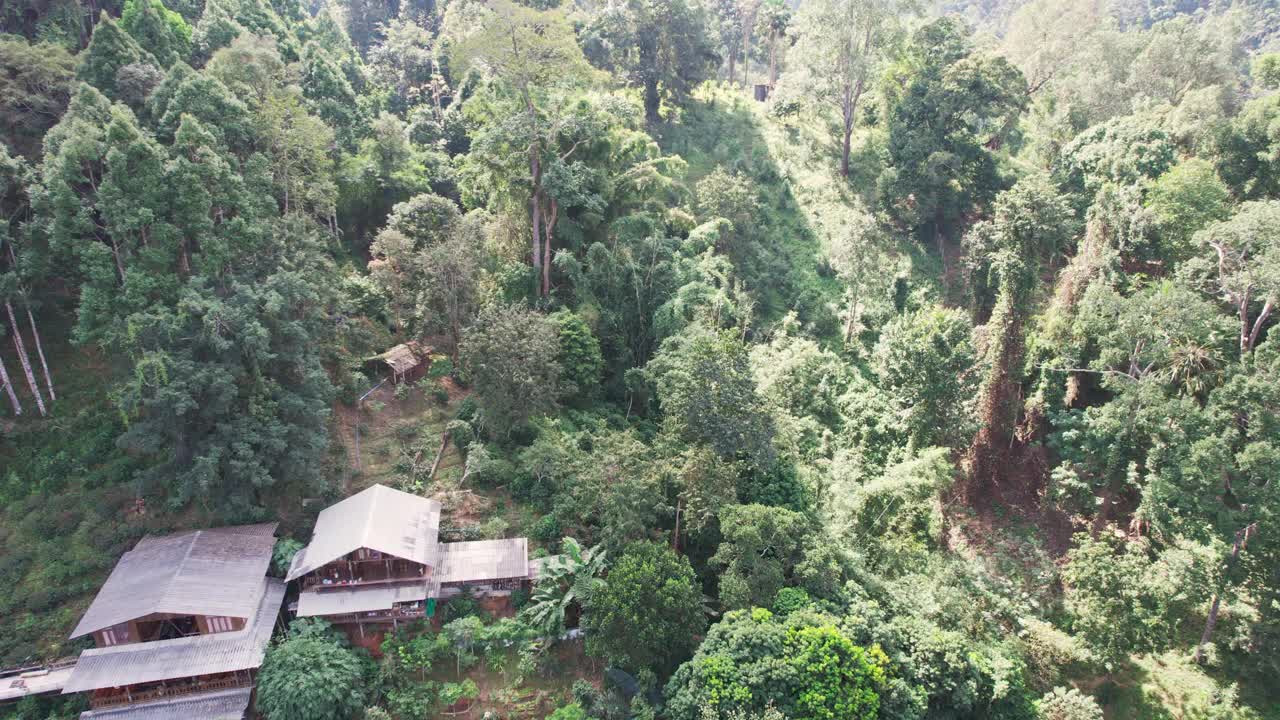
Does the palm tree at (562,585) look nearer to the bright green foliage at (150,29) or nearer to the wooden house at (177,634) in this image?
the wooden house at (177,634)

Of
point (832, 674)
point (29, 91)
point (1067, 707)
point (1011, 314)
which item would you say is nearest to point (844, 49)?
point (1011, 314)

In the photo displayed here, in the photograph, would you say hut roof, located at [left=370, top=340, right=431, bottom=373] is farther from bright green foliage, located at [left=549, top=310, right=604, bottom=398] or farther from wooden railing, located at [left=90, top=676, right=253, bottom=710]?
wooden railing, located at [left=90, top=676, right=253, bottom=710]

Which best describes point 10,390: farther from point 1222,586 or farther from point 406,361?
point 1222,586

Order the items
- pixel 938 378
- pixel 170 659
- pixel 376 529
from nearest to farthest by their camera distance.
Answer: pixel 170 659 < pixel 376 529 < pixel 938 378

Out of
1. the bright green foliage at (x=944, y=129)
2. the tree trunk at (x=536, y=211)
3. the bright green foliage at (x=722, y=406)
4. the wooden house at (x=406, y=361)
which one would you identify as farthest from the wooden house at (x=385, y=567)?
the bright green foliage at (x=944, y=129)

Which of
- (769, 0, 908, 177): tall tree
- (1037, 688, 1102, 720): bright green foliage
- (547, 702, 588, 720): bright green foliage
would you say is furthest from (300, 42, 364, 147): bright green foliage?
(1037, 688, 1102, 720): bright green foliage

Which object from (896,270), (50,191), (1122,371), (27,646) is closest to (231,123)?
(50,191)
